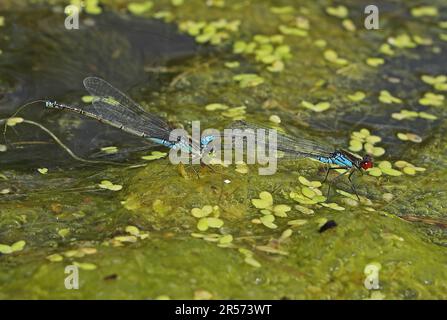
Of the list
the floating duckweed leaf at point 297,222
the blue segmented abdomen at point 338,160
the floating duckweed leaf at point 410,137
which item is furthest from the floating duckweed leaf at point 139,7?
the floating duckweed leaf at point 297,222

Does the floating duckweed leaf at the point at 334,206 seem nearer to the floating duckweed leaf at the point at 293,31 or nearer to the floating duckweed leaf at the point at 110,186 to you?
the floating duckweed leaf at the point at 110,186

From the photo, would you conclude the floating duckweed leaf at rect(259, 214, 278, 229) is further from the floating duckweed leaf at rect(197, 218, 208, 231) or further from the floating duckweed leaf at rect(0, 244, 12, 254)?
the floating duckweed leaf at rect(0, 244, 12, 254)

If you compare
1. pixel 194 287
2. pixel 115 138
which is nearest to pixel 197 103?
pixel 115 138

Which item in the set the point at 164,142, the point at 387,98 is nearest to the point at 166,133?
the point at 164,142

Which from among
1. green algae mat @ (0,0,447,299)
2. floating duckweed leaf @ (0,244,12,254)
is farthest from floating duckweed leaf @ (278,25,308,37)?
floating duckweed leaf @ (0,244,12,254)

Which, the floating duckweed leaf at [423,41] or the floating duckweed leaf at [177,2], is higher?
the floating duckweed leaf at [177,2]

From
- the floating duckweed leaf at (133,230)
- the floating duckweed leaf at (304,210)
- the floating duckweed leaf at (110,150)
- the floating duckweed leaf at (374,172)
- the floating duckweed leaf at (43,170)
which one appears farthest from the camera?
the floating duckweed leaf at (110,150)
